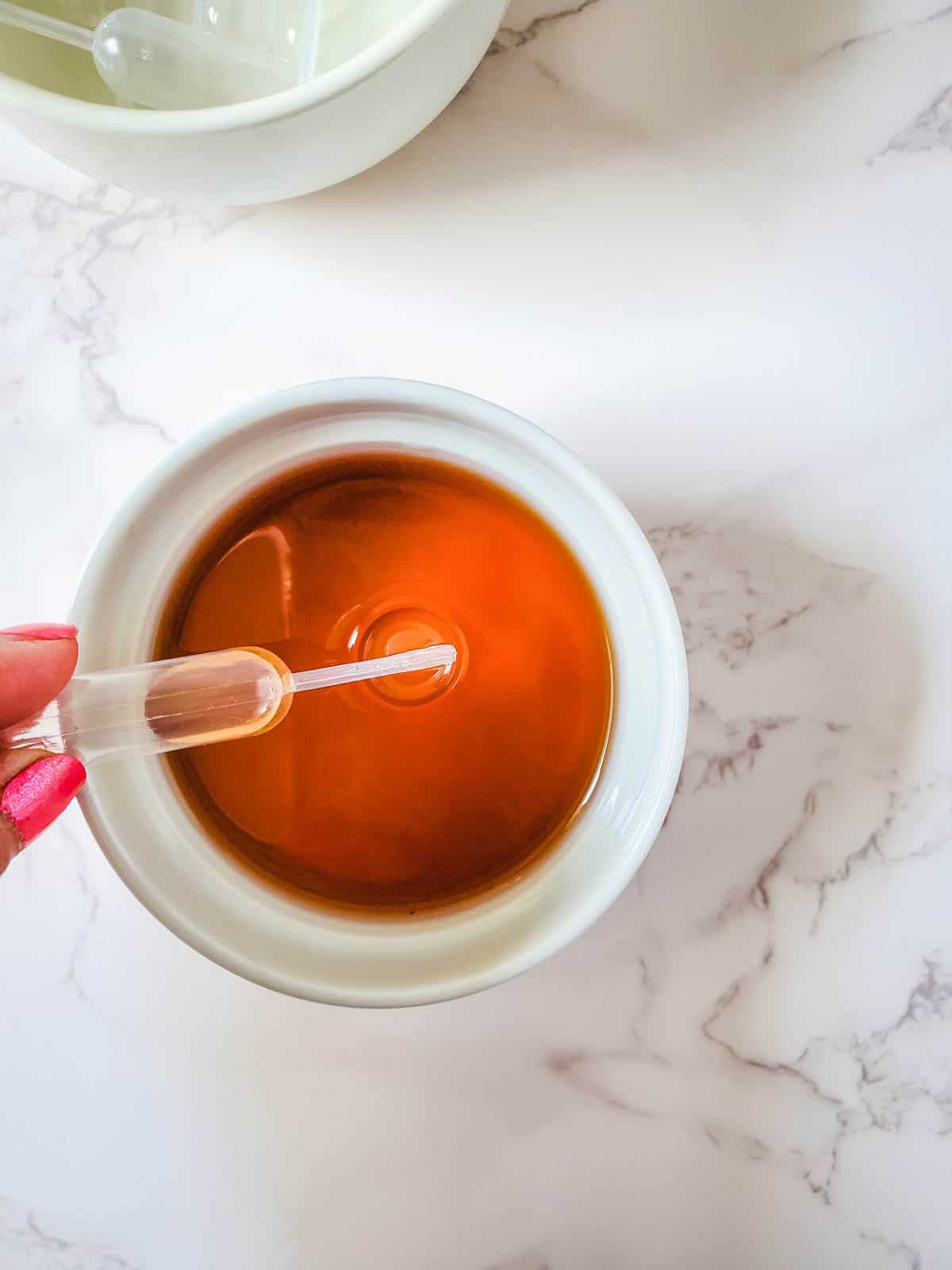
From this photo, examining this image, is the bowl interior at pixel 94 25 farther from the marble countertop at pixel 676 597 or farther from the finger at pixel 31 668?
the finger at pixel 31 668

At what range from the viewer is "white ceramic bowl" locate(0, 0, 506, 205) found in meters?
0.45

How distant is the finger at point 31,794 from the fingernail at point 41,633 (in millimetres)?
51

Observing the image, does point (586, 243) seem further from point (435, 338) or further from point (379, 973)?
point (379, 973)

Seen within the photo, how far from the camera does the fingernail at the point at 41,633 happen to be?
46 cm

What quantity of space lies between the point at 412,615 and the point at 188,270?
223mm

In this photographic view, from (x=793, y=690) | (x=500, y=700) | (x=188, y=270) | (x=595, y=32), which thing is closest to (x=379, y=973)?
(x=500, y=700)

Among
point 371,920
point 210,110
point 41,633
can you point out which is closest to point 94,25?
point 210,110

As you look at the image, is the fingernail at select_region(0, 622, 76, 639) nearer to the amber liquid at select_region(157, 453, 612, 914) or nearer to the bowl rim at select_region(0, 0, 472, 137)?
the amber liquid at select_region(157, 453, 612, 914)

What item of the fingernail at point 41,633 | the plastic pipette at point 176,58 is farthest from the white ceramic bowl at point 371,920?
the plastic pipette at point 176,58

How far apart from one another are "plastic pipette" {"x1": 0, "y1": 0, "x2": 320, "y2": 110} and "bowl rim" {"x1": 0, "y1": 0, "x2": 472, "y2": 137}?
0.33ft

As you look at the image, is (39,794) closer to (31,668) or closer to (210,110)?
(31,668)

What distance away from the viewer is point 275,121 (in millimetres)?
457

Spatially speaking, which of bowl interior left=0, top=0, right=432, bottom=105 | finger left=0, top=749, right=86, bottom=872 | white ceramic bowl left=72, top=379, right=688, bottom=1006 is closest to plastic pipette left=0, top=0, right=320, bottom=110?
bowl interior left=0, top=0, right=432, bottom=105

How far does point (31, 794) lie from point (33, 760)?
0.02m
